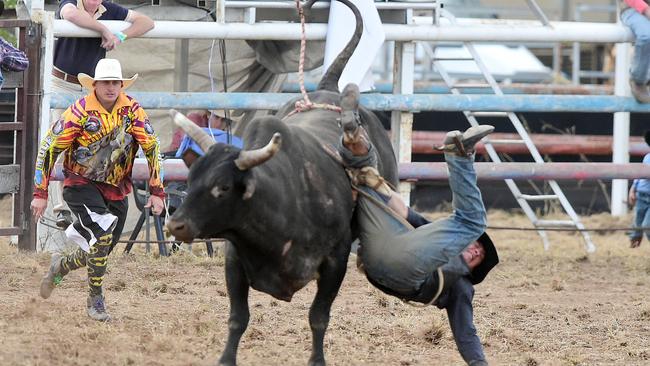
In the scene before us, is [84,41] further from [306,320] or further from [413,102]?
[306,320]

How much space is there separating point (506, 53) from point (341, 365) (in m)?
16.2

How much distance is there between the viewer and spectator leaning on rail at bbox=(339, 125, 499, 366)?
6.09 metres

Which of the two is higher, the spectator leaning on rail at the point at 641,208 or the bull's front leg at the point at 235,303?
the bull's front leg at the point at 235,303

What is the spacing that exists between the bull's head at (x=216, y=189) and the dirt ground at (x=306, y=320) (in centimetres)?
110

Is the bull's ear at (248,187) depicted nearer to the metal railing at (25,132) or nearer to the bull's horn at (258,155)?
the bull's horn at (258,155)

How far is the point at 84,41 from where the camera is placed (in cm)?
967

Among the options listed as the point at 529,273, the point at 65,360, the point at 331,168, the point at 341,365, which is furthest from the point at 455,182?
the point at 529,273

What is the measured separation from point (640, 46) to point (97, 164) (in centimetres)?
514

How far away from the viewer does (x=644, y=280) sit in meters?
9.66

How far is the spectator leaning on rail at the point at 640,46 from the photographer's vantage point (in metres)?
10.4

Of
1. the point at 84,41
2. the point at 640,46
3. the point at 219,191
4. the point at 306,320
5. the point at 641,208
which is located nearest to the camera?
the point at 219,191

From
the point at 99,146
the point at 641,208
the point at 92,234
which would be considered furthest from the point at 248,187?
the point at 641,208

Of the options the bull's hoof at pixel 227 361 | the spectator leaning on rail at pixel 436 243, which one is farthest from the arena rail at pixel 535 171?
the bull's hoof at pixel 227 361

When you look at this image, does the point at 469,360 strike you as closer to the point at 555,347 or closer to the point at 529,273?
the point at 555,347
